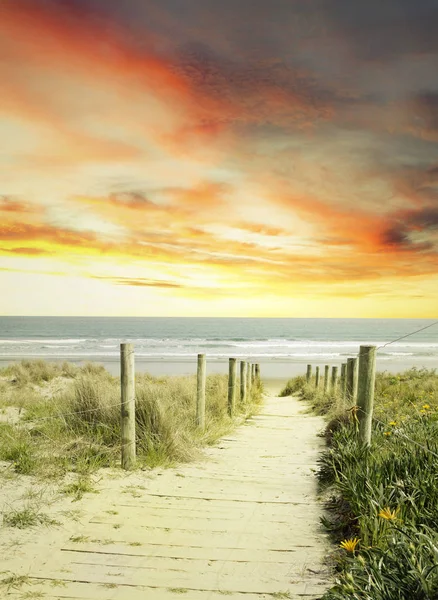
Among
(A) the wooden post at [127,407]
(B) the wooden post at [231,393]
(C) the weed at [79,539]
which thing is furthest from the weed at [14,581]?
(B) the wooden post at [231,393]

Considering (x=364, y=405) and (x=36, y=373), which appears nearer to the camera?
(x=364, y=405)

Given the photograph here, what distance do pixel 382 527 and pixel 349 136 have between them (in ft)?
38.9

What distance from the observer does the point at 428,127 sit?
12172 millimetres

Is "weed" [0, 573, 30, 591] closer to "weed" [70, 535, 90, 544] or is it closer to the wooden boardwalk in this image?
the wooden boardwalk

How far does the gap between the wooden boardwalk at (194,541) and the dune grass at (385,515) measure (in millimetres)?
378

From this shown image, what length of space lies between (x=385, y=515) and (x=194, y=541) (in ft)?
6.46

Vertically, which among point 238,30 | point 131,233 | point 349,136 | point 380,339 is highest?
point 238,30

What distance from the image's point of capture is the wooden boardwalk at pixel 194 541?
3.52 metres

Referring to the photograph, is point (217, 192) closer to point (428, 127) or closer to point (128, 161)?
point (128, 161)

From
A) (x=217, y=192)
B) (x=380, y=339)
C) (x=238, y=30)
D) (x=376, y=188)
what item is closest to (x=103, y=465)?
(x=238, y=30)

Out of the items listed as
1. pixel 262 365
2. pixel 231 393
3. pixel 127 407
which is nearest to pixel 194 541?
pixel 127 407

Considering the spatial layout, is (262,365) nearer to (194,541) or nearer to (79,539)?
(194,541)

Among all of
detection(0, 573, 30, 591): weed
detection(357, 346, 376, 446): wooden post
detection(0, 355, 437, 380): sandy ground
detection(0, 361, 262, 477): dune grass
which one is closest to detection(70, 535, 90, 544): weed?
detection(0, 573, 30, 591): weed

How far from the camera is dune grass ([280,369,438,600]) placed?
102 inches
